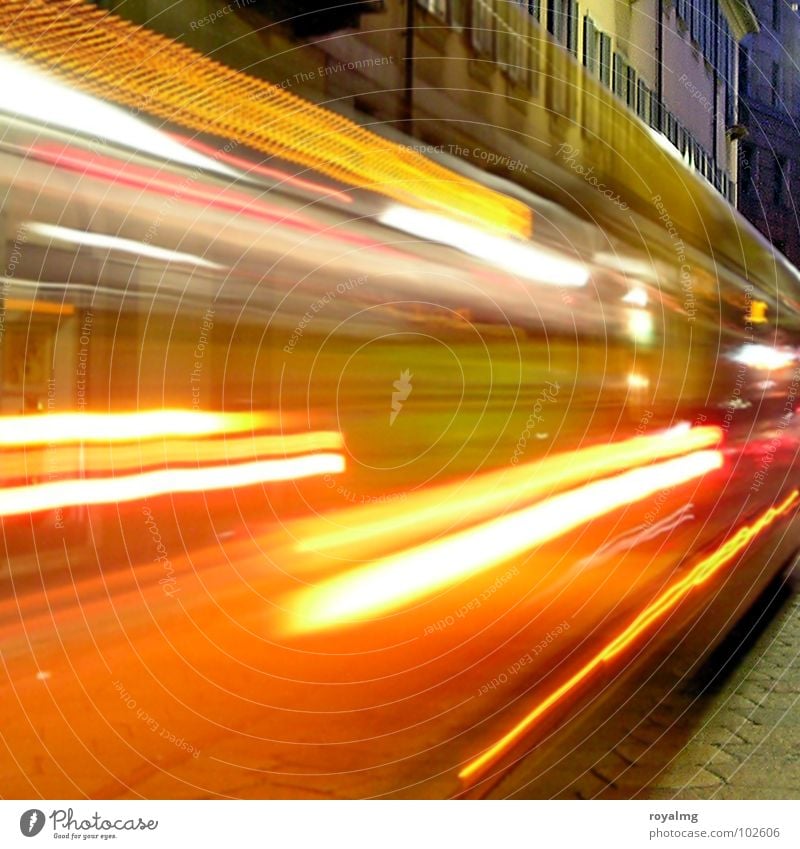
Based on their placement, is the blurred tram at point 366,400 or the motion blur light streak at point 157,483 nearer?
the blurred tram at point 366,400

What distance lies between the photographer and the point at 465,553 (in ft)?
6.62

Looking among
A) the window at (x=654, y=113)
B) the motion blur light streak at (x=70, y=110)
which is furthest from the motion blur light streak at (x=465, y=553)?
the motion blur light streak at (x=70, y=110)

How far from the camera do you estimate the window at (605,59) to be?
1.37 m

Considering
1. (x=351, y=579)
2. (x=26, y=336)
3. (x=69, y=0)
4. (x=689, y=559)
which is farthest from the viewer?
(x=351, y=579)

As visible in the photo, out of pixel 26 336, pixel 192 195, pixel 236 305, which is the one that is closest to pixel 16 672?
pixel 26 336

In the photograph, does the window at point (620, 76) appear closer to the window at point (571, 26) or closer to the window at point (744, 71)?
the window at point (571, 26)

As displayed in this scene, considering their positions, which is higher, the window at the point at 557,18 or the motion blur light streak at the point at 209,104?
the window at the point at 557,18

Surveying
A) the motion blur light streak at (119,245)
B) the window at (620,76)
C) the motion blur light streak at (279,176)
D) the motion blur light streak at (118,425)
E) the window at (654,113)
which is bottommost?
the motion blur light streak at (118,425)

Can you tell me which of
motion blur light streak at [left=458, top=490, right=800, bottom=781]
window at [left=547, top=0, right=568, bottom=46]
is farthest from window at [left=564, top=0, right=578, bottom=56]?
motion blur light streak at [left=458, top=490, right=800, bottom=781]

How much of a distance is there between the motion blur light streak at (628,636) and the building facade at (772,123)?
76cm
